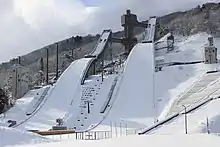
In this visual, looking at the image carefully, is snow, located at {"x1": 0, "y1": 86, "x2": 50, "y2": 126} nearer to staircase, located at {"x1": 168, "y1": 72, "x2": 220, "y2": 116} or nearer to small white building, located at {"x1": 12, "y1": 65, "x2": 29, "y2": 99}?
small white building, located at {"x1": 12, "y1": 65, "x2": 29, "y2": 99}

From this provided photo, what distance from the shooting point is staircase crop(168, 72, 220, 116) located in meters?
24.0

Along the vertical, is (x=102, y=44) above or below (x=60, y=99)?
above

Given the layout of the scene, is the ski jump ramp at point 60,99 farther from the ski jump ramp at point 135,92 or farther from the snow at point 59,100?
the ski jump ramp at point 135,92

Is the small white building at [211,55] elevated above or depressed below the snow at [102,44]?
below

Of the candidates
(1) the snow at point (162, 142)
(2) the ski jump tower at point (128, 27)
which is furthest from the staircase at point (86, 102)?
(1) the snow at point (162, 142)

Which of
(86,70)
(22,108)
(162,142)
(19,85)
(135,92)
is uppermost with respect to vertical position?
(86,70)

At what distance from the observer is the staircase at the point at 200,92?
23975 mm

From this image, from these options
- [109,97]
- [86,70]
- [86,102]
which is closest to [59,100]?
[86,102]

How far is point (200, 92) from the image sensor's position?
85.0ft

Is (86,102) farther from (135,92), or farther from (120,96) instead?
(135,92)

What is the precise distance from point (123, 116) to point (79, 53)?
49.2 metres

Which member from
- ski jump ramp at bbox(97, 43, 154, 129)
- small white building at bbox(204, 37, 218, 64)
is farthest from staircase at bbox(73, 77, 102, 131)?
small white building at bbox(204, 37, 218, 64)

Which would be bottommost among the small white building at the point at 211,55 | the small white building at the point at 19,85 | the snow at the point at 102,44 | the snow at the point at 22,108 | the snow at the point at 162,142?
the snow at the point at 162,142

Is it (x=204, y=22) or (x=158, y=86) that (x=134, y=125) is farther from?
(x=204, y=22)
